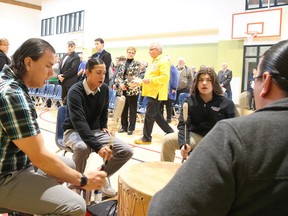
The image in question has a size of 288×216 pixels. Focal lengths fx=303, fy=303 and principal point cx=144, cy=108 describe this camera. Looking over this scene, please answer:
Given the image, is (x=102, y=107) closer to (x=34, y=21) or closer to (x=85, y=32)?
(x=85, y=32)

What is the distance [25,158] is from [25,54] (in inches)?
23.3

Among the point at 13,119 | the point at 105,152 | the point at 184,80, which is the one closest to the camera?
the point at 13,119

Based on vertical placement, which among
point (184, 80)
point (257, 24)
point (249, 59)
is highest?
point (257, 24)

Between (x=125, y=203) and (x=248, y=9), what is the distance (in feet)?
30.2

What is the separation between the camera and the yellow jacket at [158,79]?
16.7 ft

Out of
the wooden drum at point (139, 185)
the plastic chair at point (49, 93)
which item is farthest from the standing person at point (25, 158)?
the plastic chair at point (49, 93)

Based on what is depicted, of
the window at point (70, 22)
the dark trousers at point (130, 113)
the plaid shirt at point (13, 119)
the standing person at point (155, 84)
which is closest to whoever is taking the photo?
the plaid shirt at point (13, 119)

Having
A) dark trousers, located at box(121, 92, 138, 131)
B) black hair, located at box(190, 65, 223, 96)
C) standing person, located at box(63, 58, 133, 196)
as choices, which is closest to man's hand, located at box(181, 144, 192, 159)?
standing person, located at box(63, 58, 133, 196)

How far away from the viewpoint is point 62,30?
16719 millimetres

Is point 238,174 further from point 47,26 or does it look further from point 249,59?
point 47,26

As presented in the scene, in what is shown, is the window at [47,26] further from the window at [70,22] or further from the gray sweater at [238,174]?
the gray sweater at [238,174]

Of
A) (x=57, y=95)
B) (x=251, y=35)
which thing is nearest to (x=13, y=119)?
(x=57, y=95)

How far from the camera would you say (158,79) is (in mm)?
5102

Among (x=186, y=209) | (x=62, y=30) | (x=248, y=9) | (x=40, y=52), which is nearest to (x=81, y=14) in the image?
(x=62, y=30)
